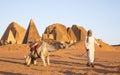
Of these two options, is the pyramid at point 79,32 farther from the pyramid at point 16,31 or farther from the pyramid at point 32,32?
the pyramid at point 32,32

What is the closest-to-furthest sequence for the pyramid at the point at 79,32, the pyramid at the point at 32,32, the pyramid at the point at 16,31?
the pyramid at the point at 32,32, the pyramid at the point at 16,31, the pyramid at the point at 79,32

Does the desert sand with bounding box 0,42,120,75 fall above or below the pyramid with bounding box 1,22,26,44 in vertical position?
below

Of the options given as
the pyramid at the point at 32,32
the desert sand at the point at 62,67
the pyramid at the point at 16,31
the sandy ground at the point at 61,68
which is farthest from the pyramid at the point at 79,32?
the sandy ground at the point at 61,68

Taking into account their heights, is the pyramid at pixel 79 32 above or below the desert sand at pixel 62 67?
above

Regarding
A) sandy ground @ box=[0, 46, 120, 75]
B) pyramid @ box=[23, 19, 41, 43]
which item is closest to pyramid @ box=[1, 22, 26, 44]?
pyramid @ box=[23, 19, 41, 43]

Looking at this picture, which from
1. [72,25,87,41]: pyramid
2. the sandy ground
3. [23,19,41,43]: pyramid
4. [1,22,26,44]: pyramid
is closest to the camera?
the sandy ground

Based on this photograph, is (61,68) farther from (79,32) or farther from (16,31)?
(79,32)

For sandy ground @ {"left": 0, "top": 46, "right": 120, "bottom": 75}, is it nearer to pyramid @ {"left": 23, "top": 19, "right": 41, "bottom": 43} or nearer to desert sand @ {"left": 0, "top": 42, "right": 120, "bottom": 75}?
desert sand @ {"left": 0, "top": 42, "right": 120, "bottom": 75}

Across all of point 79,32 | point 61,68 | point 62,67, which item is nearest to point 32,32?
point 79,32

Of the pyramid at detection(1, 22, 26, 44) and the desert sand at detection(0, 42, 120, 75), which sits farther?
the pyramid at detection(1, 22, 26, 44)

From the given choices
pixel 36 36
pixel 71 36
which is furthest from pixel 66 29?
pixel 36 36

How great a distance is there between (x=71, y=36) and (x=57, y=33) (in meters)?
9.86

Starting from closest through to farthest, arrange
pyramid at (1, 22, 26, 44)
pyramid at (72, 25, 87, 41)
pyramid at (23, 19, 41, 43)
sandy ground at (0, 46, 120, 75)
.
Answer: sandy ground at (0, 46, 120, 75) → pyramid at (23, 19, 41, 43) → pyramid at (1, 22, 26, 44) → pyramid at (72, 25, 87, 41)

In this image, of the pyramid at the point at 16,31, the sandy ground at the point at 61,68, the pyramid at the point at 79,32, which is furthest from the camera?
the pyramid at the point at 79,32
